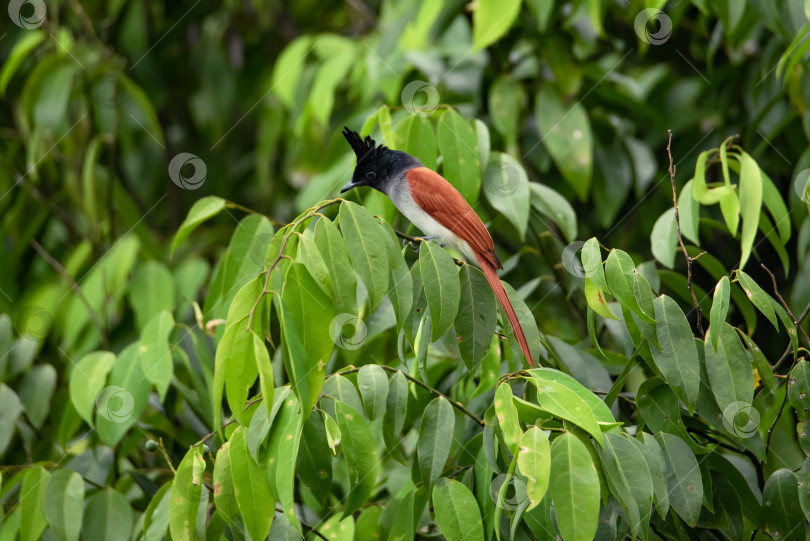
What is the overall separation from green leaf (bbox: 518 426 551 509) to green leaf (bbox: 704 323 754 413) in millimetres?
445

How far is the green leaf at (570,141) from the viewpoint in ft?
8.93

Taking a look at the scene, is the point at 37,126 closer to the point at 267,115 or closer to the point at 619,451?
the point at 267,115

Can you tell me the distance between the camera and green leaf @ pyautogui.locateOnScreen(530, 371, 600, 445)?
4.31 ft

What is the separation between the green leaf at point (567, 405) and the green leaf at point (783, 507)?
21.1 inches

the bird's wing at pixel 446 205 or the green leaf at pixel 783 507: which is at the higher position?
the bird's wing at pixel 446 205

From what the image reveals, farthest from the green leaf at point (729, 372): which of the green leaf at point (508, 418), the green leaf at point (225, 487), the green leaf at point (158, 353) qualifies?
the green leaf at point (158, 353)

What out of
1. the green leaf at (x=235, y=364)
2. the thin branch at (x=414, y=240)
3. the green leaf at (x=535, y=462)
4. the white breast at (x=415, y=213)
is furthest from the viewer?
the white breast at (x=415, y=213)

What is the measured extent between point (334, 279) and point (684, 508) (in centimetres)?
79

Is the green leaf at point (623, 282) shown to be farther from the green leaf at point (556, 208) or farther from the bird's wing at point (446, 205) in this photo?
the green leaf at point (556, 208)

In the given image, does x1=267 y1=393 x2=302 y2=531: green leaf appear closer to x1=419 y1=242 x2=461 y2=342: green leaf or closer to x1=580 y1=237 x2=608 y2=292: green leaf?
x1=419 y1=242 x2=461 y2=342: green leaf

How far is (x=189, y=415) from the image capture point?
8.16ft

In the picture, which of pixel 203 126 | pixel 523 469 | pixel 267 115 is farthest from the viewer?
pixel 203 126

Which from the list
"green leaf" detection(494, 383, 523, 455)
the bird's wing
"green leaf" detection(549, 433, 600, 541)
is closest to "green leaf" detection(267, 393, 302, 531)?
"green leaf" detection(494, 383, 523, 455)

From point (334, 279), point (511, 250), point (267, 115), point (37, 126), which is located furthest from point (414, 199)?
point (267, 115)
